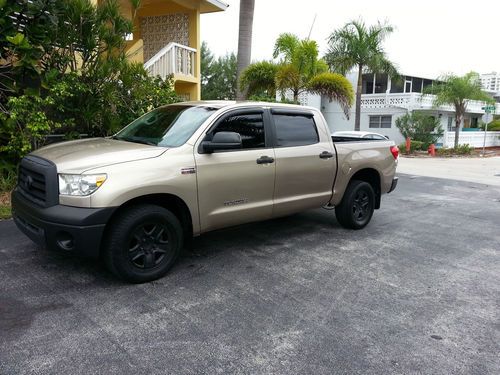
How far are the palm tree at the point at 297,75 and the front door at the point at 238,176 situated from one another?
32.2 ft

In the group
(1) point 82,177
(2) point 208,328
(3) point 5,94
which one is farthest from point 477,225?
(3) point 5,94

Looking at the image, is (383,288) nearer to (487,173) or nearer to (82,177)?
(82,177)

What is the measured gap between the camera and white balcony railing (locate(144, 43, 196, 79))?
488 inches

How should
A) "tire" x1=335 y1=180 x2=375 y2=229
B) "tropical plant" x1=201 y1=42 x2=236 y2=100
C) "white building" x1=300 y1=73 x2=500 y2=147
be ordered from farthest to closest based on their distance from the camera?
1. "tropical plant" x1=201 y1=42 x2=236 y2=100
2. "white building" x1=300 y1=73 x2=500 y2=147
3. "tire" x1=335 y1=180 x2=375 y2=229

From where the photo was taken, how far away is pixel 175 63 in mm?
13297

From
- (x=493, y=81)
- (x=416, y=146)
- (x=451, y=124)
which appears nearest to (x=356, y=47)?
(x=416, y=146)

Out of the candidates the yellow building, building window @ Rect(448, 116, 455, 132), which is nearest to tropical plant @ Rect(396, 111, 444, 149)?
building window @ Rect(448, 116, 455, 132)

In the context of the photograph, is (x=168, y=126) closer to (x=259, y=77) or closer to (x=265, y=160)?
(x=265, y=160)

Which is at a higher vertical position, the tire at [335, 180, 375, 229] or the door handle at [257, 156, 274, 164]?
the door handle at [257, 156, 274, 164]

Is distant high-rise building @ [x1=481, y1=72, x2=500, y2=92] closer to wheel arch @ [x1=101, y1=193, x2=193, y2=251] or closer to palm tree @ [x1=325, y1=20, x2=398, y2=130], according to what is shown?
palm tree @ [x1=325, y1=20, x2=398, y2=130]

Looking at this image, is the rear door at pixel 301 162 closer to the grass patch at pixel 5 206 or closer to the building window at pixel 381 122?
the grass patch at pixel 5 206

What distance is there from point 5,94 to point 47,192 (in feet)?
15.2

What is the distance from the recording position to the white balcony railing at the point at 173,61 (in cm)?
1239

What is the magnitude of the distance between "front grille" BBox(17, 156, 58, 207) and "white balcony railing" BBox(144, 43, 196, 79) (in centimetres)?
801
